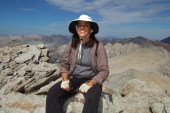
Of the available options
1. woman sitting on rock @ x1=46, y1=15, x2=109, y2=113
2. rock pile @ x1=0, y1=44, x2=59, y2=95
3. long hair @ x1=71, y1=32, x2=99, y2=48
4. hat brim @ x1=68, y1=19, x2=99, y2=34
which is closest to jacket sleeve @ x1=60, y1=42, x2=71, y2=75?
woman sitting on rock @ x1=46, y1=15, x2=109, y2=113

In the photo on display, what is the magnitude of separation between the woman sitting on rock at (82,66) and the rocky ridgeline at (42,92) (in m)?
0.68

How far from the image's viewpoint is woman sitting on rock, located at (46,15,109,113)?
5492 millimetres

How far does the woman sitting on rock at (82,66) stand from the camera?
5492mm

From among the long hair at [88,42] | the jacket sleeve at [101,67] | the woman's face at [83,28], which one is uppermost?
the woman's face at [83,28]

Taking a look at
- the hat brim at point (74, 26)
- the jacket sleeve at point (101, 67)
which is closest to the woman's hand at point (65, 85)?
the jacket sleeve at point (101, 67)

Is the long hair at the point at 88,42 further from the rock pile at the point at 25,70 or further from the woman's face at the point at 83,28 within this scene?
the rock pile at the point at 25,70

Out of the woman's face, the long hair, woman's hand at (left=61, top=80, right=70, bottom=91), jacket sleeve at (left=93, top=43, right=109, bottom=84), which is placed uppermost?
the woman's face

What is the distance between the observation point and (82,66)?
6176 mm

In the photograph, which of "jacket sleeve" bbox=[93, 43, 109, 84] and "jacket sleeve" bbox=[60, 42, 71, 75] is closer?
"jacket sleeve" bbox=[93, 43, 109, 84]

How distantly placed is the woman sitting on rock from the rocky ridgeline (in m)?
0.68

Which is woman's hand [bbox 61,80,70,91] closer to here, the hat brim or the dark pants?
the dark pants

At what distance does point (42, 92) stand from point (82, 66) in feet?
12.2

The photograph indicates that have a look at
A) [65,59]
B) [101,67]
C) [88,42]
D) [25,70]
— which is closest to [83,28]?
[88,42]

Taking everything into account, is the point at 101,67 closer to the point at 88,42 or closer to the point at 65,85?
the point at 88,42
